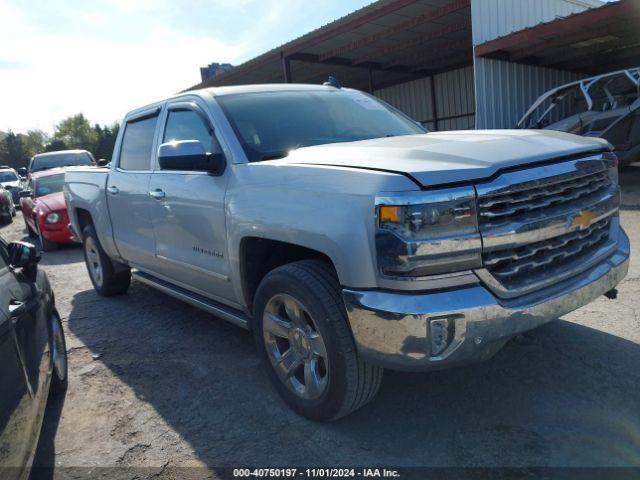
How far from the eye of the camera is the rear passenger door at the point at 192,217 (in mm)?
3328

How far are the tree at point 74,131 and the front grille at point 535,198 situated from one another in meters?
75.6

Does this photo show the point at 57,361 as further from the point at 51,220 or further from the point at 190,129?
the point at 51,220

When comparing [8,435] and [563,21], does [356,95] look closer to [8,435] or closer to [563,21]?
[8,435]

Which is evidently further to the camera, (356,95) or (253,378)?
(356,95)

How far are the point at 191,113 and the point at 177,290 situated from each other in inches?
54.7

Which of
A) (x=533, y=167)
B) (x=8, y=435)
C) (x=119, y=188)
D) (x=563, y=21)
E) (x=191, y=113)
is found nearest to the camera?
(x=8, y=435)

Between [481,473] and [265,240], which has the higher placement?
[265,240]

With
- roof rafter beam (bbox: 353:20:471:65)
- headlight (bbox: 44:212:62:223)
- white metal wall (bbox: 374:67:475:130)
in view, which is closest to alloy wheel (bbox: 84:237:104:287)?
headlight (bbox: 44:212:62:223)

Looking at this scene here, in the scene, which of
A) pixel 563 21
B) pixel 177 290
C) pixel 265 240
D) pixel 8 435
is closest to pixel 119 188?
pixel 177 290

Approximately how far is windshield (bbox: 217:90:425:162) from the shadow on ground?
1555 mm

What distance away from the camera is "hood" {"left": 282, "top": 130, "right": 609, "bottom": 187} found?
2.29 metres

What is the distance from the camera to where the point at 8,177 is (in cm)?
2153

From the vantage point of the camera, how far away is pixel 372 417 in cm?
288

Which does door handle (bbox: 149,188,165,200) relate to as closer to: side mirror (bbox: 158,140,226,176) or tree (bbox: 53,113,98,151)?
side mirror (bbox: 158,140,226,176)
